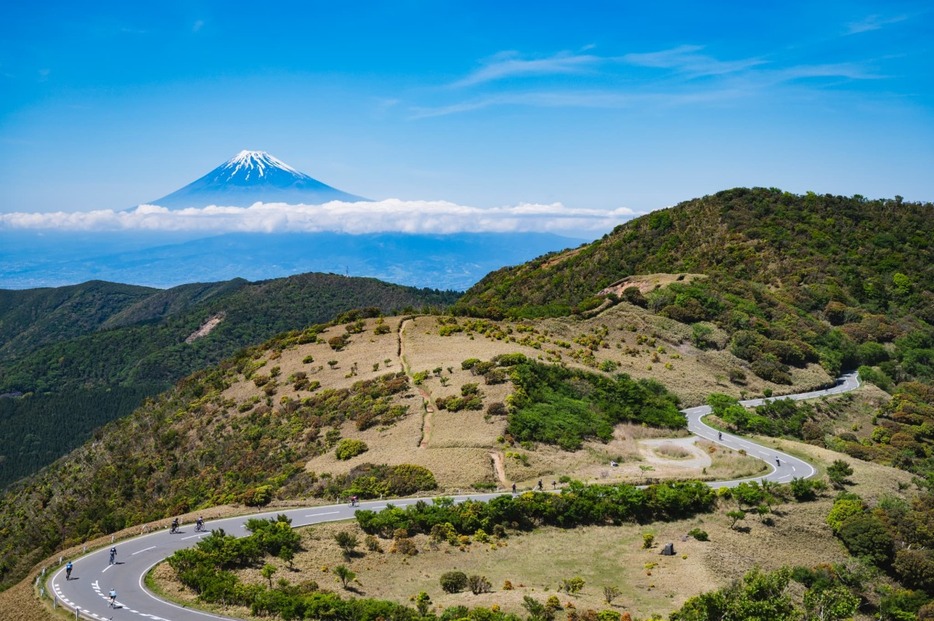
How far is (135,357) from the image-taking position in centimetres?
15738

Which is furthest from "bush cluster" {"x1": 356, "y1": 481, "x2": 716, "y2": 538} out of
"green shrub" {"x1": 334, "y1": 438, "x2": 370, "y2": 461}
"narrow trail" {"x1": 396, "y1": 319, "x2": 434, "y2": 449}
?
"green shrub" {"x1": 334, "y1": 438, "x2": 370, "y2": 461}

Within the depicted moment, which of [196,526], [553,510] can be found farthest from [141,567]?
[553,510]

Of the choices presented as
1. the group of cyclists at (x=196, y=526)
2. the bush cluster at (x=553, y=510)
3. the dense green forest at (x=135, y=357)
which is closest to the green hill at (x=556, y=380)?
the bush cluster at (x=553, y=510)

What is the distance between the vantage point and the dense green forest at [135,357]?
122875 millimetres

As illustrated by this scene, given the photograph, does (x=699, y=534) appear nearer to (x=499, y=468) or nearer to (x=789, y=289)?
(x=499, y=468)

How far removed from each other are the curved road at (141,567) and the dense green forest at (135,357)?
102171 mm

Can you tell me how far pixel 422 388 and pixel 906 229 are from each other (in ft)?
268

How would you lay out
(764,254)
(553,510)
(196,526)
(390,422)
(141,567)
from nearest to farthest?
(141,567) < (196,526) < (553,510) < (390,422) < (764,254)

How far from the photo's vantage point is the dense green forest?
12288 centimetres

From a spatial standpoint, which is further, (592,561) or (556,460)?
(556,460)

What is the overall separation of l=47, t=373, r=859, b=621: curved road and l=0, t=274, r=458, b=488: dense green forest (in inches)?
4022

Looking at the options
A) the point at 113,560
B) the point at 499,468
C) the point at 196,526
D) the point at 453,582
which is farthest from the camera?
the point at 499,468

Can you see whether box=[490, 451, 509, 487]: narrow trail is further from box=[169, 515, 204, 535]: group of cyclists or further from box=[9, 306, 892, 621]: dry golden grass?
box=[169, 515, 204, 535]: group of cyclists

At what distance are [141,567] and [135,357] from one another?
14887cm
